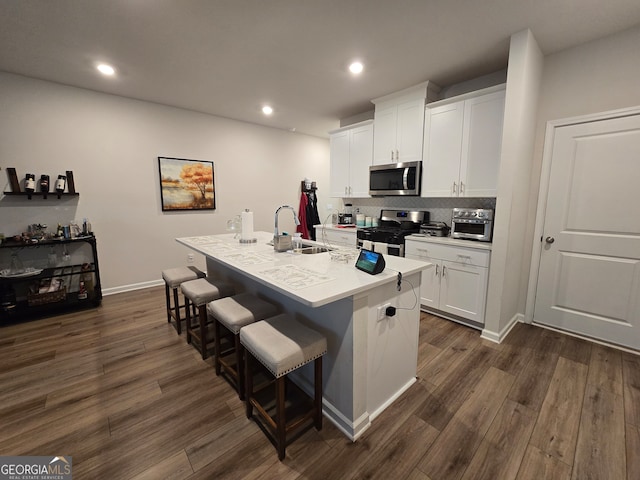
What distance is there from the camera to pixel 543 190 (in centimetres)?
274

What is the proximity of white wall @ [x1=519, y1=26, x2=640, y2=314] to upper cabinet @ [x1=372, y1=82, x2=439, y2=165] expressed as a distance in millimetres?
1141

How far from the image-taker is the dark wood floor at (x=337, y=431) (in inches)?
54.9

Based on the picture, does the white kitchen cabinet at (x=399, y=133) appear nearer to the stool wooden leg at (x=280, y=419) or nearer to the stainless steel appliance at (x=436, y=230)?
the stainless steel appliance at (x=436, y=230)

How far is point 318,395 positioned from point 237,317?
70cm

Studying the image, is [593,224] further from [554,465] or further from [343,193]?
[343,193]

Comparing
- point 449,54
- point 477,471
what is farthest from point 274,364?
point 449,54

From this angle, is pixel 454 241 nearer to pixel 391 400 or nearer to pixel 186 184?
pixel 391 400

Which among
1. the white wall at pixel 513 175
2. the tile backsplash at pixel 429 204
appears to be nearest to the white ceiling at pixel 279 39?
Result: the white wall at pixel 513 175

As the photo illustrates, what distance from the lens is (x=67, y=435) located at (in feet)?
5.17

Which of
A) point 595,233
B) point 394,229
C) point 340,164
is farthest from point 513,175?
point 340,164

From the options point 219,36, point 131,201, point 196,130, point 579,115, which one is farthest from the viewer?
point 196,130

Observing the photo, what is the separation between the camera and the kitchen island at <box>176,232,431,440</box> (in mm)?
1460

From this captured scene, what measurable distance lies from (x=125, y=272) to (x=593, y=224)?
5534 mm

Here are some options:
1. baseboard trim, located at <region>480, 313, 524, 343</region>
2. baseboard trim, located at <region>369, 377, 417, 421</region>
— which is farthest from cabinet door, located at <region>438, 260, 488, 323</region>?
baseboard trim, located at <region>369, 377, 417, 421</region>
